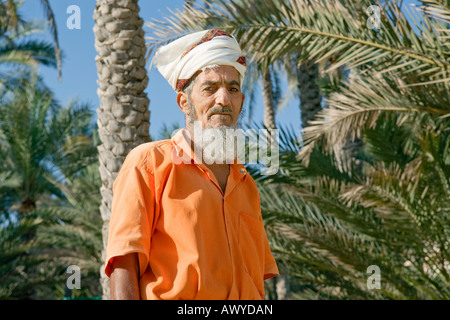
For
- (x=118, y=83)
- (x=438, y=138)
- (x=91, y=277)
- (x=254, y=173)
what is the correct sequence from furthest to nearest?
(x=91, y=277) → (x=254, y=173) → (x=438, y=138) → (x=118, y=83)

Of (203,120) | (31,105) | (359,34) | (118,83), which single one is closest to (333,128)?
(359,34)

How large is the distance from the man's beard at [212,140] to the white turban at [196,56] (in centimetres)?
14

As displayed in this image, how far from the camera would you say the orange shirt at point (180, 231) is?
1.82 metres

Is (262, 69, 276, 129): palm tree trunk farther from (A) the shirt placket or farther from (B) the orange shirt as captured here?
(B) the orange shirt

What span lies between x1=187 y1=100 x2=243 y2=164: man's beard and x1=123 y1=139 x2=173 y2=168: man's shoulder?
0.14m

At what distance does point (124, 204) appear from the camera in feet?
6.13

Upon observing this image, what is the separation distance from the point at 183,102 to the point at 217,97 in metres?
0.19

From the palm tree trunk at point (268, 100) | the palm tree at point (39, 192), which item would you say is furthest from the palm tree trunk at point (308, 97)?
the palm tree at point (39, 192)

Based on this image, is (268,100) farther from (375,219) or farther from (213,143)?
(213,143)

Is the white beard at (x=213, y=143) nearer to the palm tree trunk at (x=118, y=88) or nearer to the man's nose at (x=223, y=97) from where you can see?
the man's nose at (x=223, y=97)

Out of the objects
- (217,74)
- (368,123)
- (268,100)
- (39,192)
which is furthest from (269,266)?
(39,192)

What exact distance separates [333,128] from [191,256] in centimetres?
500

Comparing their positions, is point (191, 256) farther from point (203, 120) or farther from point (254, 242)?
point (203, 120)

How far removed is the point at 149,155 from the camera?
196 centimetres
